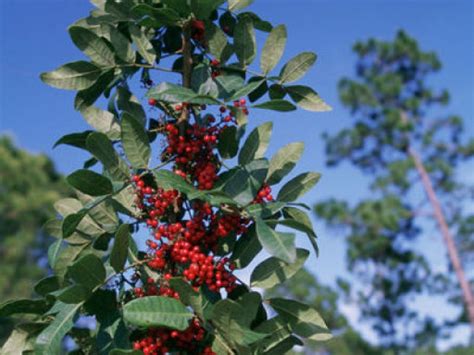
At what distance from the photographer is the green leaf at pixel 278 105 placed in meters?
1.22

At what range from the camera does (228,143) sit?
4.41ft

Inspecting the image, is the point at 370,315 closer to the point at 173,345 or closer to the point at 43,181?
the point at 43,181

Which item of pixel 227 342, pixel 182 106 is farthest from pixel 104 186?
pixel 227 342

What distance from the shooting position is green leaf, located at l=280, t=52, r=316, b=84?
4.56 feet

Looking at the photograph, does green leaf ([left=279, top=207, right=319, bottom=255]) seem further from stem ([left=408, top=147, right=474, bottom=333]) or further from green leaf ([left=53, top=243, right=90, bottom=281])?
stem ([left=408, top=147, right=474, bottom=333])

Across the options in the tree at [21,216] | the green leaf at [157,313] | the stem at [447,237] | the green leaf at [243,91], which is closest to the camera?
the green leaf at [157,313]

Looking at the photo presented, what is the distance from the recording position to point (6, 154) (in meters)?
15.4

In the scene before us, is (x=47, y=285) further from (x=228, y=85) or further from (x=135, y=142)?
(x=228, y=85)

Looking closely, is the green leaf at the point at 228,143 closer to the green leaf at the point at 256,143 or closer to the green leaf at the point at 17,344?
the green leaf at the point at 256,143

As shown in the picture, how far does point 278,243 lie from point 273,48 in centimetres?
59

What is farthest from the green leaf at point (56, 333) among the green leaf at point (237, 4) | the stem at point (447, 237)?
the stem at point (447, 237)

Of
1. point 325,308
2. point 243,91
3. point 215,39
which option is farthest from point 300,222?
point 325,308

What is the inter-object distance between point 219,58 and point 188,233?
0.49 m

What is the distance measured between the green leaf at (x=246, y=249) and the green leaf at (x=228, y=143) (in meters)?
0.20
